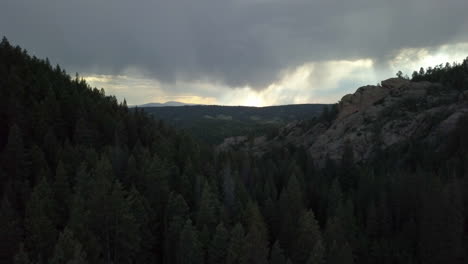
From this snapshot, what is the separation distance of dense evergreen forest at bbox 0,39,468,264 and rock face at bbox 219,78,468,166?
80.7 feet

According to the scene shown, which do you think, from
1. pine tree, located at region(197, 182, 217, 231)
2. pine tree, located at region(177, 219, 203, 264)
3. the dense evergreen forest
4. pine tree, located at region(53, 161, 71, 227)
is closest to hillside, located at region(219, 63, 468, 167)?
the dense evergreen forest

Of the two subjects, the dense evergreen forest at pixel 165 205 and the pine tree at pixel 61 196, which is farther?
the pine tree at pixel 61 196

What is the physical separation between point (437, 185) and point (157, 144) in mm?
52543

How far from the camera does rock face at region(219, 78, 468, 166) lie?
11106 cm

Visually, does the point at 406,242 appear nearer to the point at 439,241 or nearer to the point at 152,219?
the point at 439,241

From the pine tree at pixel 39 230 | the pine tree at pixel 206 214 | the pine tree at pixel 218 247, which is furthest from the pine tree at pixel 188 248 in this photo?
the pine tree at pixel 39 230

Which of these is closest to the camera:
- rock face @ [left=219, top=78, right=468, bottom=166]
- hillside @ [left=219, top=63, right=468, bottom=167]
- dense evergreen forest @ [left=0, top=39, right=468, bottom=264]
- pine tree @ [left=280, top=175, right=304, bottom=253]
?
dense evergreen forest @ [left=0, top=39, right=468, bottom=264]

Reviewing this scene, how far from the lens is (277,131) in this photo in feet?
591

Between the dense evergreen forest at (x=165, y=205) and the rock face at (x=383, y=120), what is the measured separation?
2461 centimetres

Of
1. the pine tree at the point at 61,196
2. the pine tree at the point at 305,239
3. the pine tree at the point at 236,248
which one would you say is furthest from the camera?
the pine tree at the point at 305,239

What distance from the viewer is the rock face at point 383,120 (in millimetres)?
111062

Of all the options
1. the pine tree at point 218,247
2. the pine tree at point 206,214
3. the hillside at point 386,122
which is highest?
the hillside at point 386,122

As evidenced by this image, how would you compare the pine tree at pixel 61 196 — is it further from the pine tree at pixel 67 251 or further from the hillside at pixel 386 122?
the hillside at pixel 386 122

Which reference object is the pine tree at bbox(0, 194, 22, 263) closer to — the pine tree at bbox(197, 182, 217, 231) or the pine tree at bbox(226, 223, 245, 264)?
the pine tree at bbox(197, 182, 217, 231)
